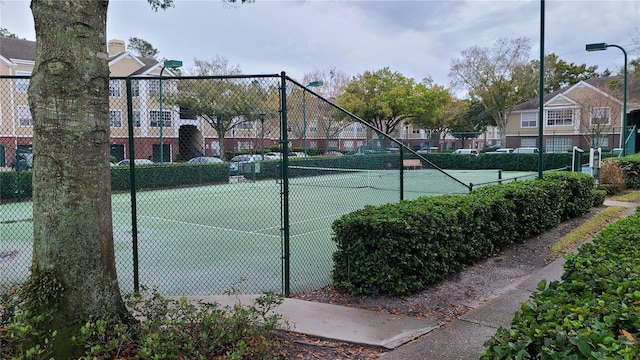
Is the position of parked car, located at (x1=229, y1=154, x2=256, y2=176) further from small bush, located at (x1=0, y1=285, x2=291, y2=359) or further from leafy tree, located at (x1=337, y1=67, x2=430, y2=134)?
leafy tree, located at (x1=337, y1=67, x2=430, y2=134)

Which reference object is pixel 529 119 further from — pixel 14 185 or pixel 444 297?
pixel 444 297

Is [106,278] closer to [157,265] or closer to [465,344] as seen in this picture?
[465,344]

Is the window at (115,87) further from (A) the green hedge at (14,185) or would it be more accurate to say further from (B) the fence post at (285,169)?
(A) the green hedge at (14,185)

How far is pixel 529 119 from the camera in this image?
5462 centimetres

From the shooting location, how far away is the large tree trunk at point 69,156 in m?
3.19

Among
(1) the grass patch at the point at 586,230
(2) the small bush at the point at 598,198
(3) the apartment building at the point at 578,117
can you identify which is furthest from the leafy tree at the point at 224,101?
(3) the apartment building at the point at 578,117

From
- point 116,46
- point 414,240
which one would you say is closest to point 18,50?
Answer: point 116,46

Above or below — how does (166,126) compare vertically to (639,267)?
above

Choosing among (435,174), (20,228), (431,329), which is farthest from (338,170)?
(20,228)

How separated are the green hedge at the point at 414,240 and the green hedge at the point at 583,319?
238 cm

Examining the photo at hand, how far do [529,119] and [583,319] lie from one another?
5760cm

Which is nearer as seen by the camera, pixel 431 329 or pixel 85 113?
pixel 85 113

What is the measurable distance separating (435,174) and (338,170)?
6.84 m

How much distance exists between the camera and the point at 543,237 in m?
9.21
